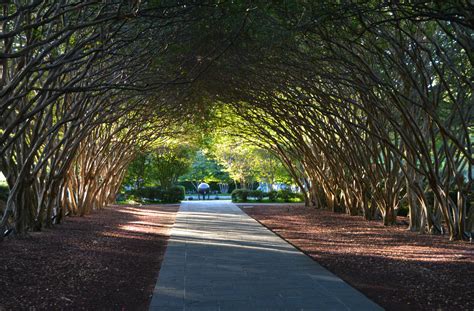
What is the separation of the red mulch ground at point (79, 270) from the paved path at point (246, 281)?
35 centimetres

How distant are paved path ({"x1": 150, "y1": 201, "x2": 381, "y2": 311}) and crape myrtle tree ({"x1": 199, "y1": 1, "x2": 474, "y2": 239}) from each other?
12.4 ft

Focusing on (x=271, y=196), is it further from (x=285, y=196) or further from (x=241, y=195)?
(x=241, y=195)

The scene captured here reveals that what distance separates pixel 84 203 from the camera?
21.3m

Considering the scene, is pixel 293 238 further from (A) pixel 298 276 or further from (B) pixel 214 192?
(B) pixel 214 192

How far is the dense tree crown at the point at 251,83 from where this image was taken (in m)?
9.14

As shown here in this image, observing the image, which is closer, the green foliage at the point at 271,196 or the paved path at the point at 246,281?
the paved path at the point at 246,281

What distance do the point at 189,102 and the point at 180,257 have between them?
12.5 metres

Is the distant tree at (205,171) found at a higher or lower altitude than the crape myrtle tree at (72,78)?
higher

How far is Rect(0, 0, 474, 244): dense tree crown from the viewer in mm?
9141

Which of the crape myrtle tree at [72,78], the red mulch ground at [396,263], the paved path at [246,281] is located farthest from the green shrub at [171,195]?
the paved path at [246,281]

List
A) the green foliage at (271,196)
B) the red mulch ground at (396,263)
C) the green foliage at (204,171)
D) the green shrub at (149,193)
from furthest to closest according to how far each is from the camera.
A: the green foliage at (204,171)
the green foliage at (271,196)
the green shrub at (149,193)
the red mulch ground at (396,263)

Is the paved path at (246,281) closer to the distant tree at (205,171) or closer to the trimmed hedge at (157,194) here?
the trimmed hedge at (157,194)

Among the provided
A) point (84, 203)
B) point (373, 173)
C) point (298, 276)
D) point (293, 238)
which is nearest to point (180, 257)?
point (298, 276)

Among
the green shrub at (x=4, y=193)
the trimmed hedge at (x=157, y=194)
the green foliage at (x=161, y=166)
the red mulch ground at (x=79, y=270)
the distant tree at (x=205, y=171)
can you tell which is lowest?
the red mulch ground at (x=79, y=270)
